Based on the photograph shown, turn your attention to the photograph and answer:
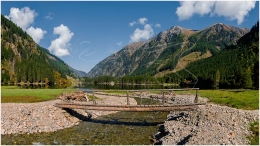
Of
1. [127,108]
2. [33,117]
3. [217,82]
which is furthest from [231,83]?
[33,117]

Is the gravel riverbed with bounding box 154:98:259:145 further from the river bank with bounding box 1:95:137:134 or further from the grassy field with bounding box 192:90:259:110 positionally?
the river bank with bounding box 1:95:137:134

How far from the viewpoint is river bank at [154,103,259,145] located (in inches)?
772

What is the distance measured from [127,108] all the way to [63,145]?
40.0 feet

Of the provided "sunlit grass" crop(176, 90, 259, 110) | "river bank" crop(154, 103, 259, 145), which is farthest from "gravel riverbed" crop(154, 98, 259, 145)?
"sunlit grass" crop(176, 90, 259, 110)

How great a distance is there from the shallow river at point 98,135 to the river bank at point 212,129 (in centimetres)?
280

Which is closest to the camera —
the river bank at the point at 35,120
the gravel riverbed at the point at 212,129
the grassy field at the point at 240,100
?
the gravel riverbed at the point at 212,129

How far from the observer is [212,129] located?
73.9ft

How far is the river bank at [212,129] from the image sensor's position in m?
19.6

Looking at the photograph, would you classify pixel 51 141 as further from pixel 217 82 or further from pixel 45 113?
pixel 217 82

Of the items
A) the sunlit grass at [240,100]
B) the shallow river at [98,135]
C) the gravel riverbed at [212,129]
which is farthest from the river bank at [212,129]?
the sunlit grass at [240,100]

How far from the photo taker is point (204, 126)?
80.8 ft

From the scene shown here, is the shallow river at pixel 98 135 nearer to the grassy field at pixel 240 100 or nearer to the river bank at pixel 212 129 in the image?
the river bank at pixel 212 129

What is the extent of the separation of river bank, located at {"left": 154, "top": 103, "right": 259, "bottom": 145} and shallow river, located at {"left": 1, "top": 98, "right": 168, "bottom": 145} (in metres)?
2.80

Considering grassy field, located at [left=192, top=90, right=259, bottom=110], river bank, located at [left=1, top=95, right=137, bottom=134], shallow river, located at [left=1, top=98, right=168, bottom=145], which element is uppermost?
grassy field, located at [left=192, top=90, right=259, bottom=110]
